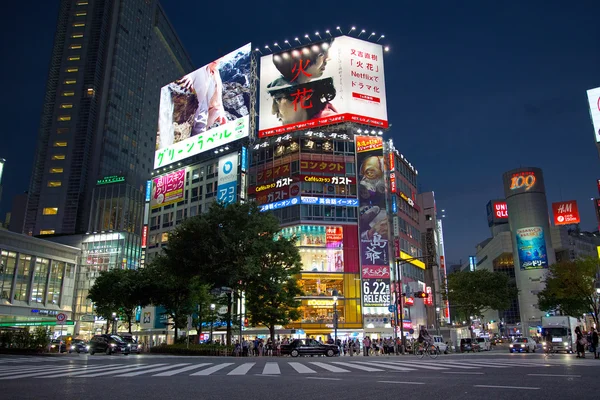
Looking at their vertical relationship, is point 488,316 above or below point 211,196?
below

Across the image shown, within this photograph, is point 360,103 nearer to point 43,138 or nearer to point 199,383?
point 199,383

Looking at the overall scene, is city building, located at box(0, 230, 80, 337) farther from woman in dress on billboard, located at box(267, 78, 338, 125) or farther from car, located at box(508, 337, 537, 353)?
car, located at box(508, 337, 537, 353)

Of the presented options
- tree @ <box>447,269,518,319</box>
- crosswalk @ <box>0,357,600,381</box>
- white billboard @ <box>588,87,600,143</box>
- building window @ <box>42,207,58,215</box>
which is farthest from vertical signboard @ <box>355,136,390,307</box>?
building window @ <box>42,207,58,215</box>

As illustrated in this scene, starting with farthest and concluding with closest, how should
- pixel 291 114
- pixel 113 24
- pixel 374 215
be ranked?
pixel 113 24, pixel 291 114, pixel 374 215

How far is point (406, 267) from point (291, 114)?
28.2 metres

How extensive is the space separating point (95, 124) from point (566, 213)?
4631 inches

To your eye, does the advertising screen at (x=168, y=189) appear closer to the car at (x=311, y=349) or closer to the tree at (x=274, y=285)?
the tree at (x=274, y=285)

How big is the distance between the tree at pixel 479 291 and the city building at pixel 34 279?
58.1 metres

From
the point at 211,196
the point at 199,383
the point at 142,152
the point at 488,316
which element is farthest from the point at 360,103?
the point at 488,316

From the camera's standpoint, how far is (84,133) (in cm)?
10988

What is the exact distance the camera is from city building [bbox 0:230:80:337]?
6781cm

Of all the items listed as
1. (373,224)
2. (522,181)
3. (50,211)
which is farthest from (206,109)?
(522,181)

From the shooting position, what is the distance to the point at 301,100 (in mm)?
66000

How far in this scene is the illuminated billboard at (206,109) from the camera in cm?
6888
